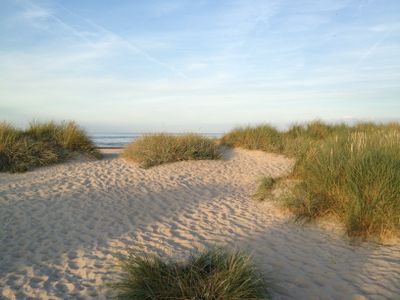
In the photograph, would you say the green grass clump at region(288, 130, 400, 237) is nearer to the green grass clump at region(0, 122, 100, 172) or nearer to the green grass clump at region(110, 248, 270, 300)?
the green grass clump at region(110, 248, 270, 300)

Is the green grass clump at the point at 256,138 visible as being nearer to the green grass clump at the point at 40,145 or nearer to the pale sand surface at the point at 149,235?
the pale sand surface at the point at 149,235

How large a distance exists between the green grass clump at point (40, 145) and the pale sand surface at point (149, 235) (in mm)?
602

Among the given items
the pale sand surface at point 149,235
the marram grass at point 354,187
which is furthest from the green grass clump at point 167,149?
the marram grass at point 354,187


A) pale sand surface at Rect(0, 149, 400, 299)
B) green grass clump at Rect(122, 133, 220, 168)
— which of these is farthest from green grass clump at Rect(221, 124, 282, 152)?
pale sand surface at Rect(0, 149, 400, 299)

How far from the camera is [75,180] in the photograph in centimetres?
1030

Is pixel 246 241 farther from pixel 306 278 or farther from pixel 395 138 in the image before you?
pixel 395 138

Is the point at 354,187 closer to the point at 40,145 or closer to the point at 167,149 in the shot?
the point at 167,149

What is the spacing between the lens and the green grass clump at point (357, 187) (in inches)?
237

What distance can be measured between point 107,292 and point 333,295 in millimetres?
2652

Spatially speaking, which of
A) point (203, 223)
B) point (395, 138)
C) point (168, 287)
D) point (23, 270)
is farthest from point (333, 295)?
point (395, 138)

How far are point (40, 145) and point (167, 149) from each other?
440cm

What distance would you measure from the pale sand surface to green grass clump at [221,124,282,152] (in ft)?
16.2

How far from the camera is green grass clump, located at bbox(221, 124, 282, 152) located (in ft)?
52.2

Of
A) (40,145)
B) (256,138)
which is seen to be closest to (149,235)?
(40,145)
